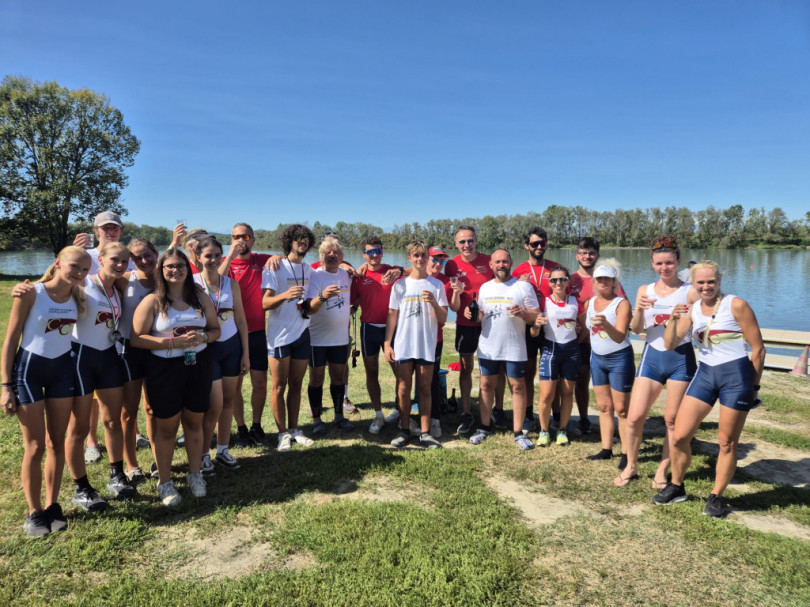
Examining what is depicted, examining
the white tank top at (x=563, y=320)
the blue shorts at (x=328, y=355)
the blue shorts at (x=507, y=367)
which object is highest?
the white tank top at (x=563, y=320)

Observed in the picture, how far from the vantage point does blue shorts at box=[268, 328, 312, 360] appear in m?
4.54

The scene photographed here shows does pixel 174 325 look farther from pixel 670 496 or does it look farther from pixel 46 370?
pixel 670 496

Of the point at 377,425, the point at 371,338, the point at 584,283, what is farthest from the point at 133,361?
the point at 584,283

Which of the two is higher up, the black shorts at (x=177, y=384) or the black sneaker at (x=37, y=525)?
the black shorts at (x=177, y=384)

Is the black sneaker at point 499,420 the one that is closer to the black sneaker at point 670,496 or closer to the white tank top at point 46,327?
the black sneaker at point 670,496

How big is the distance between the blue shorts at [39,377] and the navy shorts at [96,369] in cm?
7

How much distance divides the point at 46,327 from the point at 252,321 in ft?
6.01

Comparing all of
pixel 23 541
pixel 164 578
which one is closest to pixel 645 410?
pixel 164 578

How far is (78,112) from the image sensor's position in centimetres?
3053

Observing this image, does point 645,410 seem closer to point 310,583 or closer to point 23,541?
point 310,583

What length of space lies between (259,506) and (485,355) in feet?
8.96

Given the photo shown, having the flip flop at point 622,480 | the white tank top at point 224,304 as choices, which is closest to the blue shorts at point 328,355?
the white tank top at point 224,304

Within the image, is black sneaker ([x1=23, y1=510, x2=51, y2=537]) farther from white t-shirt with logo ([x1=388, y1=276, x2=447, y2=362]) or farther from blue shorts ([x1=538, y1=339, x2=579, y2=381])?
blue shorts ([x1=538, y1=339, x2=579, y2=381])

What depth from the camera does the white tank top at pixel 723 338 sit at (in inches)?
132
